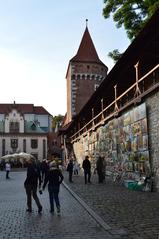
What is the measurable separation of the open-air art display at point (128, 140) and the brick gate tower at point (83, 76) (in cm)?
3508

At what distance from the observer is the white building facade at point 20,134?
8975 cm

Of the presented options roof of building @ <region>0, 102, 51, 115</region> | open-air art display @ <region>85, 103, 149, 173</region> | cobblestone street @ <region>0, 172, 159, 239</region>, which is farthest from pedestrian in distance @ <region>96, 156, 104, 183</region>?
roof of building @ <region>0, 102, 51, 115</region>

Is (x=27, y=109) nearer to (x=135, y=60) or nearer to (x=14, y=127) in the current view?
(x=14, y=127)

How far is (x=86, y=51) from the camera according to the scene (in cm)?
7025

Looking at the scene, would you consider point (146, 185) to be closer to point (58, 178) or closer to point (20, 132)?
point (58, 178)

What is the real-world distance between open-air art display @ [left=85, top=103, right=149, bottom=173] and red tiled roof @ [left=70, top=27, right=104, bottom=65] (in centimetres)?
4078

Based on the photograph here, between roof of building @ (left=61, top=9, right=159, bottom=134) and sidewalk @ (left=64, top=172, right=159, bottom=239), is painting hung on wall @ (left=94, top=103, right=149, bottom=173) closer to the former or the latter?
roof of building @ (left=61, top=9, right=159, bottom=134)

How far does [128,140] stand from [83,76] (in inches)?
1825

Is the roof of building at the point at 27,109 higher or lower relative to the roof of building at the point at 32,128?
higher

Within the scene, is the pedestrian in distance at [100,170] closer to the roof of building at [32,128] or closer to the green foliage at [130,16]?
the green foliage at [130,16]

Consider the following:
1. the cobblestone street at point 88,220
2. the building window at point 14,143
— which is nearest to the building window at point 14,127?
the building window at point 14,143

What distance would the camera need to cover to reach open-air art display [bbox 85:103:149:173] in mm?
18159

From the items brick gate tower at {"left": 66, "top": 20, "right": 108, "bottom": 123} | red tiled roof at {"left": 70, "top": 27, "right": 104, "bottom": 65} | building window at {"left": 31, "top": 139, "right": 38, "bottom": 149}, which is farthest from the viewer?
building window at {"left": 31, "top": 139, "right": 38, "bottom": 149}

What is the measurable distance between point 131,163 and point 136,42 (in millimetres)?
6966
